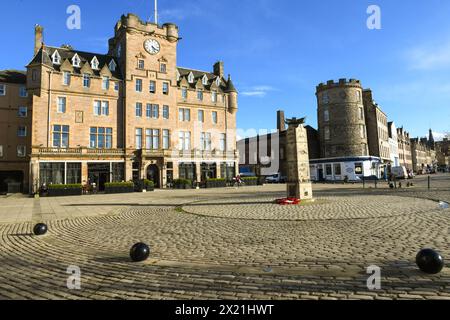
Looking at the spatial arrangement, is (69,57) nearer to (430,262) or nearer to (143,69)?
(143,69)

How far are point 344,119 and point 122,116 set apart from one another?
38561 millimetres

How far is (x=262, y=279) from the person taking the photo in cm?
529

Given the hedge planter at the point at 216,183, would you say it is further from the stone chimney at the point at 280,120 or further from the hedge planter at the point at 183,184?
the stone chimney at the point at 280,120

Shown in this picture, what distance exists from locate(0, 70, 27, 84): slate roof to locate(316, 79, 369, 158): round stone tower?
5038 cm

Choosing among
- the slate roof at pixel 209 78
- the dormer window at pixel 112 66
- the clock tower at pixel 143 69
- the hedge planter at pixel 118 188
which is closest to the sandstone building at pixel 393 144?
the slate roof at pixel 209 78

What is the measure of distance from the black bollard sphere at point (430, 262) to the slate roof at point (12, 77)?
51666mm

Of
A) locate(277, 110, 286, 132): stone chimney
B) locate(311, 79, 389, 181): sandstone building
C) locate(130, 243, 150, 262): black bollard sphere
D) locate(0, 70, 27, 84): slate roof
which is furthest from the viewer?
locate(277, 110, 286, 132): stone chimney

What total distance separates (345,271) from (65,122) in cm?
3865

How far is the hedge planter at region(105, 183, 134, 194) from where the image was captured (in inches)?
1279

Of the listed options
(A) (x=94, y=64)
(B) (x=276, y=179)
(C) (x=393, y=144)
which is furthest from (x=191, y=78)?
(C) (x=393, y=144)

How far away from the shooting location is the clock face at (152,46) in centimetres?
4191

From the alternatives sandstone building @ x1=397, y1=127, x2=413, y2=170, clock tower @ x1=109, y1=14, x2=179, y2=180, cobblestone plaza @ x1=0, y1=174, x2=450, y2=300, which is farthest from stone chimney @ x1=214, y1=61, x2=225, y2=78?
sandstone building @ x1=397, y1=127, x2=413, y2=170

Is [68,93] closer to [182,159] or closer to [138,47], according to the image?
[138,47]

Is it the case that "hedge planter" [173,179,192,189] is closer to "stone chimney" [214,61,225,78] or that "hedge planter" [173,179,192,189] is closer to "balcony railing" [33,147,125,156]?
"balcony railing" [33,147,125,156]
